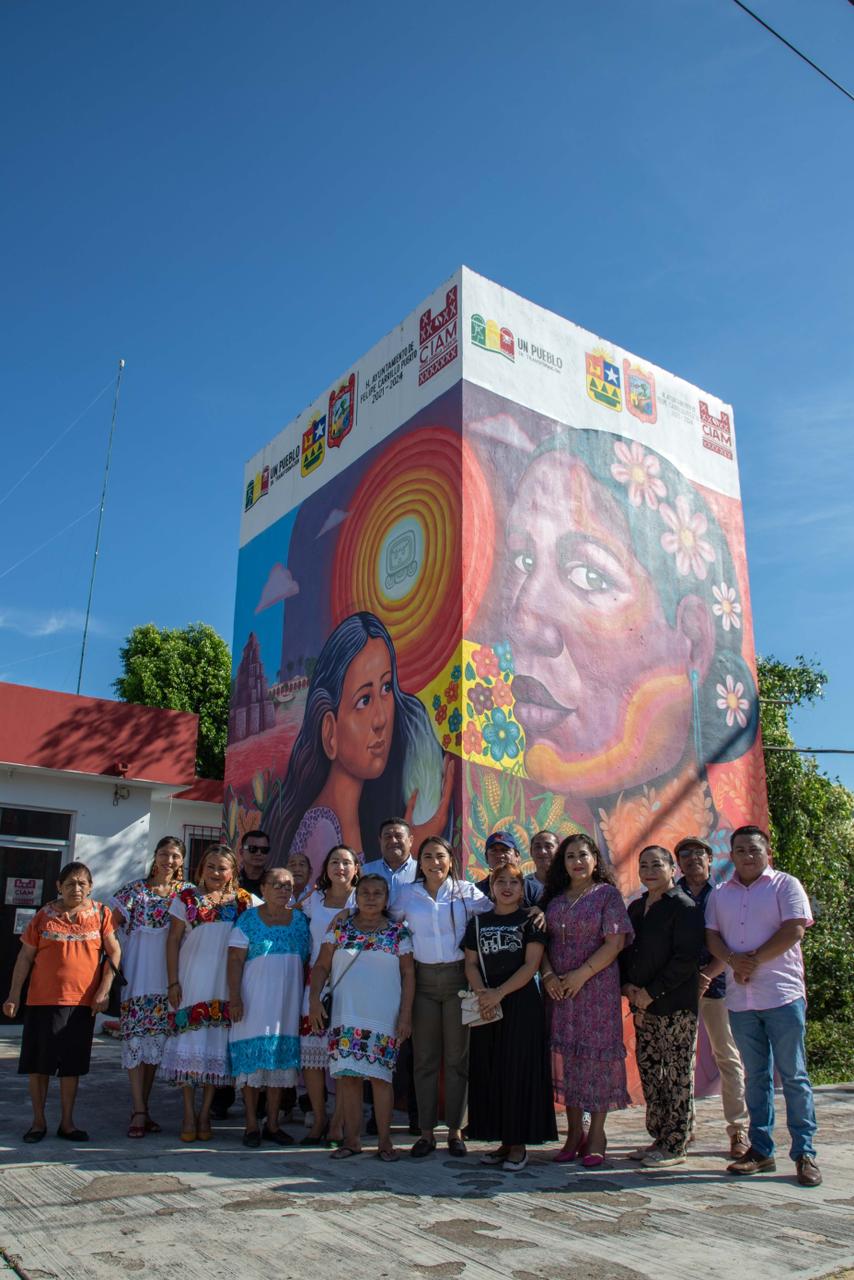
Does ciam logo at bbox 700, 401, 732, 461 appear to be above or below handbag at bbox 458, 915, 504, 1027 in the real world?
above

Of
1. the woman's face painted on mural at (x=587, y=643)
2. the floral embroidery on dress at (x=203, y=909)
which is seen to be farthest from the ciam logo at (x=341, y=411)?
the floral embroidery on dress at (x=203, y=909)

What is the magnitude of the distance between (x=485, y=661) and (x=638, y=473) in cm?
268

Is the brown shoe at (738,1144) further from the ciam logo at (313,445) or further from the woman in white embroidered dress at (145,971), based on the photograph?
the ciam logo at (313,445)

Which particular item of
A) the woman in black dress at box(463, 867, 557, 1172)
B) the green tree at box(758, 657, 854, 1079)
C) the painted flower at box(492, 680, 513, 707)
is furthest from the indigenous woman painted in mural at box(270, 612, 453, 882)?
the green tree at box(758, 657, 854, 1079)

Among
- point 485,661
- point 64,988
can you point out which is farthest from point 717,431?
point 64,988

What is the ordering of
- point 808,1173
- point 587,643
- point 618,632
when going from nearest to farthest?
1. point 808,1173
2. point 587,643
3. point 618,632

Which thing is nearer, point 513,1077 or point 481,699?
point 513,1077

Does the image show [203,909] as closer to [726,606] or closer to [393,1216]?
[393,1216]

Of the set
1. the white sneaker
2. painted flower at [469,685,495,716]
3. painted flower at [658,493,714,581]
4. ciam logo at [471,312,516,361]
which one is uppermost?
ciam logo at [471,312,516,361]

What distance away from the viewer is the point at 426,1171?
4.39 m

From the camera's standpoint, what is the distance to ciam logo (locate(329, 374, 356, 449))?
9.09 m

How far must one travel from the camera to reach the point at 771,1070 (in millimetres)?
4637

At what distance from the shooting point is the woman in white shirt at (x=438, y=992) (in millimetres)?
4809

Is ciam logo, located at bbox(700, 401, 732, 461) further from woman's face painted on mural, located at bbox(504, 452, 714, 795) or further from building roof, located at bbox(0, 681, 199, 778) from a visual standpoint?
building roof, located at bbox(0, 681, 199, 778)
